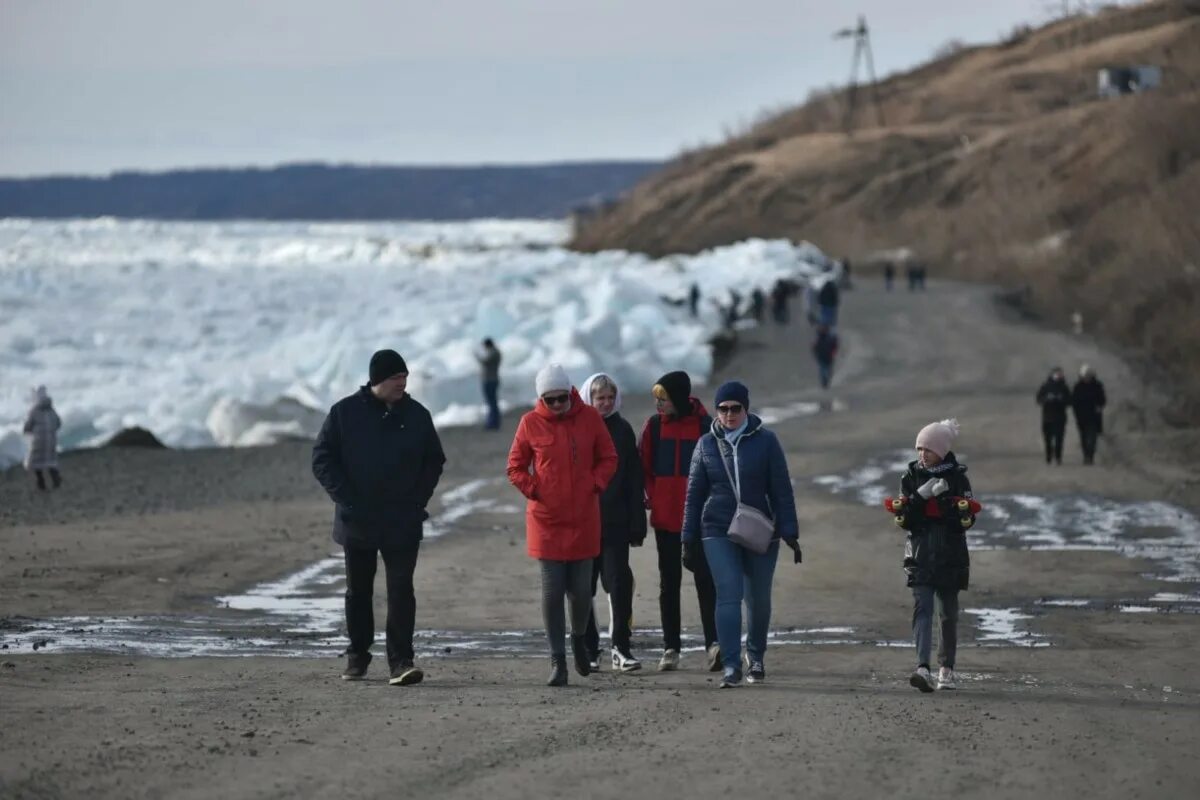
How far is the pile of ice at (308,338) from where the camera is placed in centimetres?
3266

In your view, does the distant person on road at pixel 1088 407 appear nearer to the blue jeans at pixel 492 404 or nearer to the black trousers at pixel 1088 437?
the black trousers at pixel 1088 437

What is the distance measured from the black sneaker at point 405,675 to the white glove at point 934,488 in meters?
2.53

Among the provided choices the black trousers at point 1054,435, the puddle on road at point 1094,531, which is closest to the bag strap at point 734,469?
the puddle on road at point 1094,531

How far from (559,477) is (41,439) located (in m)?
14.4

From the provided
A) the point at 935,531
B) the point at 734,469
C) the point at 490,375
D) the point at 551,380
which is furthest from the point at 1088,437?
the point at 551,380

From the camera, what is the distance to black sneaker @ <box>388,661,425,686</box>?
390 inches

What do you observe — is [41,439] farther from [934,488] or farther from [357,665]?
[934,488]

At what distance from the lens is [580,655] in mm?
10328

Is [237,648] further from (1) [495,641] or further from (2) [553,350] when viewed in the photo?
(2) [553,350]

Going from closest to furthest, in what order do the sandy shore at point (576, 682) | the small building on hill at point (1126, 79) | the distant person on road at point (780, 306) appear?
1. the sandy shore at point (576, 682)
2. the distant person on road at point (780, 306)
3. the small building on hill at point (1126, 79)

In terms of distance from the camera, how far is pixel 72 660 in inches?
425

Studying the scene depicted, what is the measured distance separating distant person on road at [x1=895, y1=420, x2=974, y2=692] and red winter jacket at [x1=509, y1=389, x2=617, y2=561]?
1.46m

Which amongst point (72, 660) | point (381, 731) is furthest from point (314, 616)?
point (381, 731)

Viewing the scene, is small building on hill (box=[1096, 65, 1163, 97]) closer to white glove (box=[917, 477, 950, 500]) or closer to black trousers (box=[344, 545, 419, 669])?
white glove (box=[917, 477, 950, 500])
